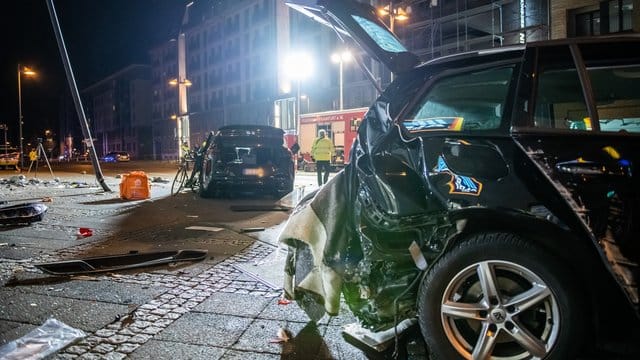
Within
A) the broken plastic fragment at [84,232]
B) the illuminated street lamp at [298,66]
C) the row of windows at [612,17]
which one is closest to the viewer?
the broken plastic fragment at [84,232]

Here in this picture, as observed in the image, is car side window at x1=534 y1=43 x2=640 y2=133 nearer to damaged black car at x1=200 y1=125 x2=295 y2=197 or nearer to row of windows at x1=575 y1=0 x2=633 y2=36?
damaged black car at x1=200 y1=125 x2=295 y2=197

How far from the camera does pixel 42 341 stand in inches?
127

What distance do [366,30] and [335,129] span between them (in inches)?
931

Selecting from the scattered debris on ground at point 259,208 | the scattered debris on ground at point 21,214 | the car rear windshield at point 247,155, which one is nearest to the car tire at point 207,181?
the car rear windshield at point 247,155

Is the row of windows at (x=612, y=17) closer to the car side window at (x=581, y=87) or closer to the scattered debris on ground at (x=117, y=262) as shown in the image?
the car side window at (x=581, y=87)

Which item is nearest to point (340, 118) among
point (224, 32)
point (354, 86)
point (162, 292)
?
point (354, 86)

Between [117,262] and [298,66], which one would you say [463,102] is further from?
[298,66]

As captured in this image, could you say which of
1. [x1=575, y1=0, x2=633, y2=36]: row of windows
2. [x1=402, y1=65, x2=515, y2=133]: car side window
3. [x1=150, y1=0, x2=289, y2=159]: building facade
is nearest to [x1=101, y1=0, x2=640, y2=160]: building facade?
[x1=575, y1=0, x2=633, y2=36]: row of windows

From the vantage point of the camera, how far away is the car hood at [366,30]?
3201 millimetres

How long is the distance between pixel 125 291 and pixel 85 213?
6.07 m

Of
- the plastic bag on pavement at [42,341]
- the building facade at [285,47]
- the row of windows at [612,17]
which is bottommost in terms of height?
the plastic bag on pavement at [42,341]

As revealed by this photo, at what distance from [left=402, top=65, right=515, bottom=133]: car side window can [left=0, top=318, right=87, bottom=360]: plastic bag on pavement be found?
2726 mm

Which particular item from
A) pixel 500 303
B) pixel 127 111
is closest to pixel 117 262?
pixel 500 303

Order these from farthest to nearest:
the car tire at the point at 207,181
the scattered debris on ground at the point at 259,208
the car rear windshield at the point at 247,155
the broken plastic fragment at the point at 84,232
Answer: the car tire at the point at 207,181 → the car rear windshield at the point at 247,155 → the scattered debris on ground at the point at 259,208 → the broken plastic fragment at the point at 84,232
